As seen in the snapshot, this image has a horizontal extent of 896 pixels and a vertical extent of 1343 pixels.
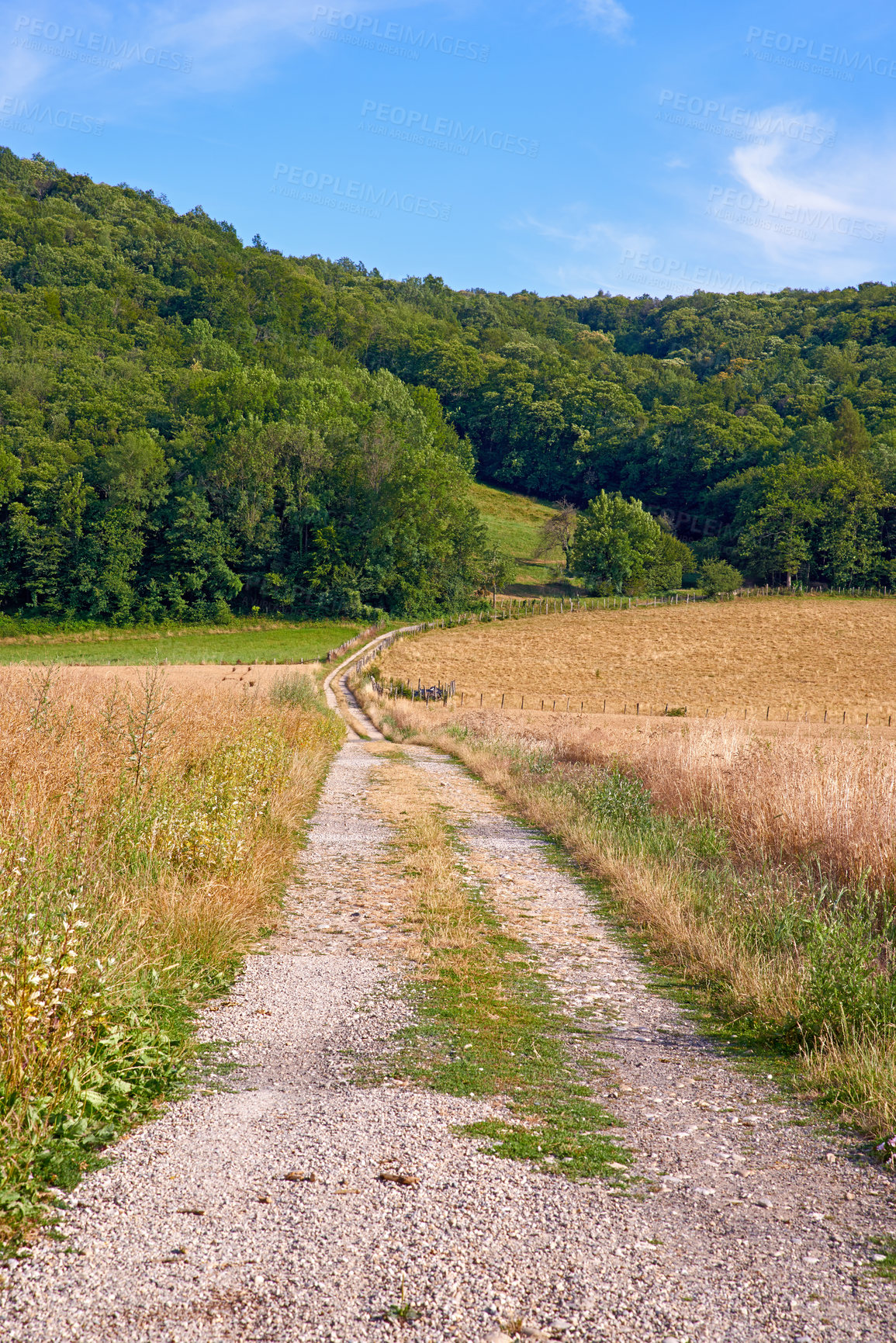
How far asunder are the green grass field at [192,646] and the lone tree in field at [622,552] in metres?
26.1

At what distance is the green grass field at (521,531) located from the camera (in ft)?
285

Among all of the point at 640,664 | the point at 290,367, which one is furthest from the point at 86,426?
the point at 640,664

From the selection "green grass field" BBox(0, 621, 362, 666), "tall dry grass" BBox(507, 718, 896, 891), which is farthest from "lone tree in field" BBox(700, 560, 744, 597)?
"tall dry grass" BBox(507, 718, 896, 891)

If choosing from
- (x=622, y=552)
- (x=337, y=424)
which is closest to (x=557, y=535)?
(x=622, y=552)

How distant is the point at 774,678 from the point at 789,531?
36.6 meters

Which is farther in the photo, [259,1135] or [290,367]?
[290,367]

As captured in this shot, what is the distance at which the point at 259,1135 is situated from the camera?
13.8 ft

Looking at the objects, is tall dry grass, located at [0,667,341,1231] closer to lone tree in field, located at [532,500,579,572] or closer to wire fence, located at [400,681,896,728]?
wire fence, located at [400,681,896,728]

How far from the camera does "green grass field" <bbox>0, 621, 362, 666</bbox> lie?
5397 cm

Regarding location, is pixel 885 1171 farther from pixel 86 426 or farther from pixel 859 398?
pixel 859 398

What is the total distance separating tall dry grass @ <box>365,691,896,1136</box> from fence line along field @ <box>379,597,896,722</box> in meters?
28.0

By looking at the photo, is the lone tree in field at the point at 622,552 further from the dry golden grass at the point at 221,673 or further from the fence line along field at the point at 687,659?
the dry golden grass at the point at 221,673

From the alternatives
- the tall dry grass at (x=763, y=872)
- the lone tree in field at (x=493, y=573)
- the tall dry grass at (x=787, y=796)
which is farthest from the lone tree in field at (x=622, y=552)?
the tall dry grass at (x=787, y=796)

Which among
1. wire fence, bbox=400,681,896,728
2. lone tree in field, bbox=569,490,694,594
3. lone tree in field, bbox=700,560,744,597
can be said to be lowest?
wire fence, bbox=400,681,896,728
